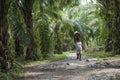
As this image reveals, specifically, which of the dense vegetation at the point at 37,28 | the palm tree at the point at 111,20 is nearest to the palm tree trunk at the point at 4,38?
the dense vegetation at the point at 37,28

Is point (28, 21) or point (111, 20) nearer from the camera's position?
point (28, 21)

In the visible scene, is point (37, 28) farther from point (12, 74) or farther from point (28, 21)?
point (12, 74)

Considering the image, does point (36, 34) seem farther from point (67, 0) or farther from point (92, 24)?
point (92, 24)

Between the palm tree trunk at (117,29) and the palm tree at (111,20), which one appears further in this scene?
the palm tree at (111,20)

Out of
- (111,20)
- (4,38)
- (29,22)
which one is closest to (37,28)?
(29,22)

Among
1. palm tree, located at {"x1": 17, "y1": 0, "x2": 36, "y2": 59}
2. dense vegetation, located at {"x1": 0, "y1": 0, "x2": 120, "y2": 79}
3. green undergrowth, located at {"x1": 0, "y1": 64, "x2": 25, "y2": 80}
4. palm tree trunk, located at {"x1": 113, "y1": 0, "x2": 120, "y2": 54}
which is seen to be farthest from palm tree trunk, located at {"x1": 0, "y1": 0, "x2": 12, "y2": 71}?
palm tree trunk, located at {"x1": 113, "y1": 0, "x2": 120, "y2": 54}

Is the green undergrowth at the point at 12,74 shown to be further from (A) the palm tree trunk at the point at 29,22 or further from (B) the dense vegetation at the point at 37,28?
(A) the palm tree trunk at the point at 29,22

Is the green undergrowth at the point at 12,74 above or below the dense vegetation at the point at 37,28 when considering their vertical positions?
below

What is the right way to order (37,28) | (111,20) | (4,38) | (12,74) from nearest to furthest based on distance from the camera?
1. (12,74)
2. (4,38)
3. (111,20)
4. (37,28)

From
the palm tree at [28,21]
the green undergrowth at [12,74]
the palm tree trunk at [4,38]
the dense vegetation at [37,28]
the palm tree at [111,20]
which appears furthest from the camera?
the palm tree at [111,20]

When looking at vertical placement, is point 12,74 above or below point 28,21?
below

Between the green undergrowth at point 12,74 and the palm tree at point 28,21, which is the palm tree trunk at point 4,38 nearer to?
the green undergrowth at point 12,74

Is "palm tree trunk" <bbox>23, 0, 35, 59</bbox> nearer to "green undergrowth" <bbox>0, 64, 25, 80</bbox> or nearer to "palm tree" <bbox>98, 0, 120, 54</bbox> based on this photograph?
"palm tree" <bbox>98, 0, 120, 54</bbox>

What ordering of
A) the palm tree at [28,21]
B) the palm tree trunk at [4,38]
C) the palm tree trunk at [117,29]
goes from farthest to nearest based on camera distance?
1. the palm tree trunk at [117,29]
2. the palm tree at [28,21]
3. the palm tree trunk at [4,38]
